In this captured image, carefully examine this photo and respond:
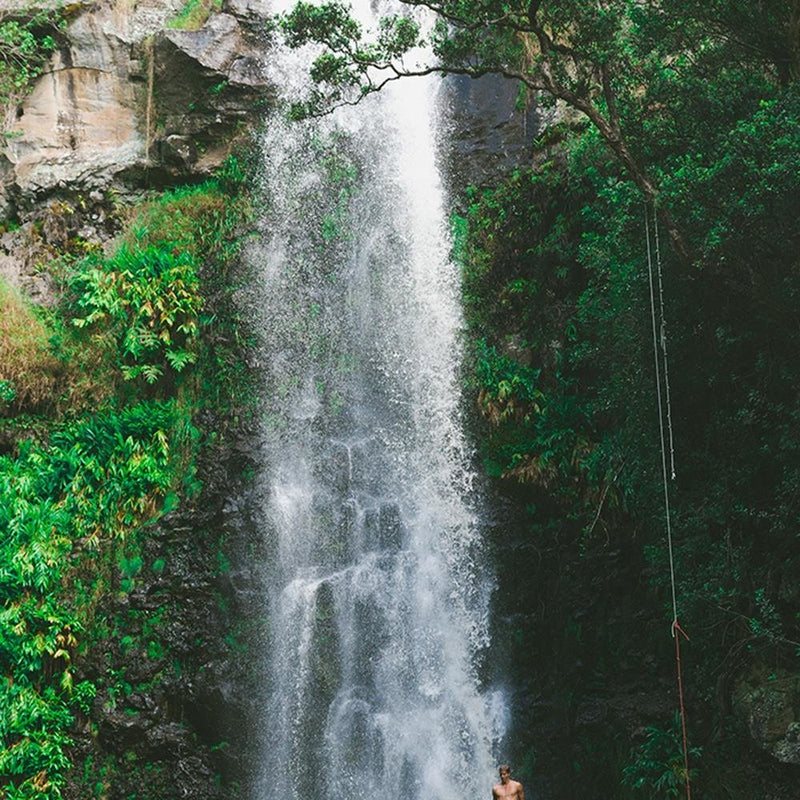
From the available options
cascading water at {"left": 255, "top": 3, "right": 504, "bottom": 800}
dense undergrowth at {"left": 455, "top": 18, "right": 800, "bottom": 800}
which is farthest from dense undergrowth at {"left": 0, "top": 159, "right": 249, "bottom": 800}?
dense undergrowth at {"left": 455, "top": 18, "right": 800, "bottom": 800}

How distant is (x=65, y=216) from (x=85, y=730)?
8.21 meters

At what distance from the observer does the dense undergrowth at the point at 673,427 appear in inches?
316

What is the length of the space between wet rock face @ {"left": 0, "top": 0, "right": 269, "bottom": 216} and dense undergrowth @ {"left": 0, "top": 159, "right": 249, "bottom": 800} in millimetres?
752

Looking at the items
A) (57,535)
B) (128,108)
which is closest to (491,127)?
(128,108)

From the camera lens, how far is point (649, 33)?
9.27 meters

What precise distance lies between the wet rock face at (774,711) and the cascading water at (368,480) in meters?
3.03

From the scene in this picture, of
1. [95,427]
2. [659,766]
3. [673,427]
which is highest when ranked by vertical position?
[95,427]

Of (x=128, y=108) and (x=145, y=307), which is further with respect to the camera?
(x=128, y=108)

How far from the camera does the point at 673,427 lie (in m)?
9.27

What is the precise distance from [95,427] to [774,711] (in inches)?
351

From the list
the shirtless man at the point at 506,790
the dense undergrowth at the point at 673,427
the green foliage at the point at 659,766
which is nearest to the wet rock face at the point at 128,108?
the dense undergrowth at the point at 673,427

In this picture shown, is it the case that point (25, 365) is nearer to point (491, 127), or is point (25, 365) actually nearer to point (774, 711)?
point (491, 127)

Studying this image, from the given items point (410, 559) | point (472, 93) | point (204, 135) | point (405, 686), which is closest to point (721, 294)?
point (410, 559)

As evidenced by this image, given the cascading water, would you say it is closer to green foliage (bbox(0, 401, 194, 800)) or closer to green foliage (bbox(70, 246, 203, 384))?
green foliage (bbox(70, 246, 203, 384))
